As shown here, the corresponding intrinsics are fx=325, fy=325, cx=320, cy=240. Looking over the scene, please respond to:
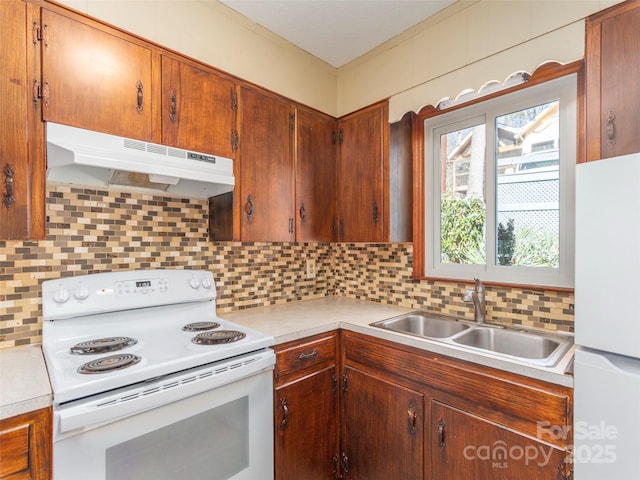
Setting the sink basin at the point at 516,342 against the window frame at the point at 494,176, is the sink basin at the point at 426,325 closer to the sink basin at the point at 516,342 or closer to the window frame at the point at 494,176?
the sink basin at the point at 516,342

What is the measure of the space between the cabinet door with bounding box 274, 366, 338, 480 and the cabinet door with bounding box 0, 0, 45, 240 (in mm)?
1220

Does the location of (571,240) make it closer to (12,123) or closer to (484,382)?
(484,382)

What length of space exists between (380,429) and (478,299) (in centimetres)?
83

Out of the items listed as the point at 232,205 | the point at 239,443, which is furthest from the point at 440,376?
the point at 232,205

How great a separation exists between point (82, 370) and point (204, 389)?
40cm

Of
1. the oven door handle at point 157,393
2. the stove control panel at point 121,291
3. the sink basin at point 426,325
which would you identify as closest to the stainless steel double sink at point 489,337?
the sink basin at point 426,325

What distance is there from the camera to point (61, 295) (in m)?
1.38

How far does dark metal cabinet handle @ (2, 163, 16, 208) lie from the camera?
3.74 feet

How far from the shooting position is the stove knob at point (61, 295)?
137 cm

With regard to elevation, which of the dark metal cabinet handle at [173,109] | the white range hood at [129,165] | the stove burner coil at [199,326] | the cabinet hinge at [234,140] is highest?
the dark metal cabinet handle at [173,109]

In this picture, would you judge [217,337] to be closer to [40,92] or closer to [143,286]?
[143,286]

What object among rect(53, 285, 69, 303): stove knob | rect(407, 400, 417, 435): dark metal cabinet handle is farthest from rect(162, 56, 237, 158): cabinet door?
rect(407, 400, 417, 435): dark metal cabinet handle

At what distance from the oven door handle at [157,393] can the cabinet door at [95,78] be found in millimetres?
1018

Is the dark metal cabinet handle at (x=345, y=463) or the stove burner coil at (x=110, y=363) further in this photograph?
the dark metal cabinet handle at (x=345, y=463)
